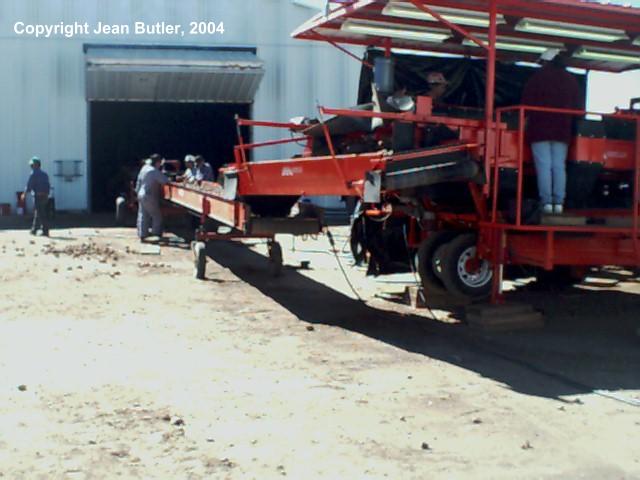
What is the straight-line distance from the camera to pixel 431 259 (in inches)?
337

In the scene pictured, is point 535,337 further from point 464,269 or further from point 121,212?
point 121,212

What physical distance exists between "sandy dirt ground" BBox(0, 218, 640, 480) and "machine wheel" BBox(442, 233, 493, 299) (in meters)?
0.42

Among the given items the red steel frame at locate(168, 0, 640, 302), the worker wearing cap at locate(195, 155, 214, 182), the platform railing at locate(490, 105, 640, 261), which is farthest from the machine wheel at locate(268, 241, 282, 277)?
the platform railing at locate(490, 105, 640, 261)

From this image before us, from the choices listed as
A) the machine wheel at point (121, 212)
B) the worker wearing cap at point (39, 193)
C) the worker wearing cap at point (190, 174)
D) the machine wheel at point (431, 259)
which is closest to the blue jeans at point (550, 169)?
the machine wheel at point (431, 259)

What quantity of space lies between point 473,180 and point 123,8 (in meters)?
18.2

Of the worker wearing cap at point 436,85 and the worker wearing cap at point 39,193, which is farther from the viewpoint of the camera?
the worker wearing cap at point 39,193

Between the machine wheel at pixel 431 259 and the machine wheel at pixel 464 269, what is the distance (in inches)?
9.2

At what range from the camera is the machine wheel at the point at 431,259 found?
8555 millimetres

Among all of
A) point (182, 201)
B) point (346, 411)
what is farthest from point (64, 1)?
point (346, 411)

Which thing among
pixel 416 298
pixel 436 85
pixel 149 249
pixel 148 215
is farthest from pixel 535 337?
pixel 148 215

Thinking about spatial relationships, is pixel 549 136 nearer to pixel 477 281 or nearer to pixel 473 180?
pixel 473 180

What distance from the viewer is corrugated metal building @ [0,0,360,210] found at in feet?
76.6

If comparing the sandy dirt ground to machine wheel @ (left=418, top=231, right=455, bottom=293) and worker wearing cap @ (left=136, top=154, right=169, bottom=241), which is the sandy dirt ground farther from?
worker wearing cap @ (left=136, top=154, right=169, bottom=241)

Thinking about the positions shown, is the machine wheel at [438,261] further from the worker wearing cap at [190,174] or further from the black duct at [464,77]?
the worker wearing cap at [190,174]
